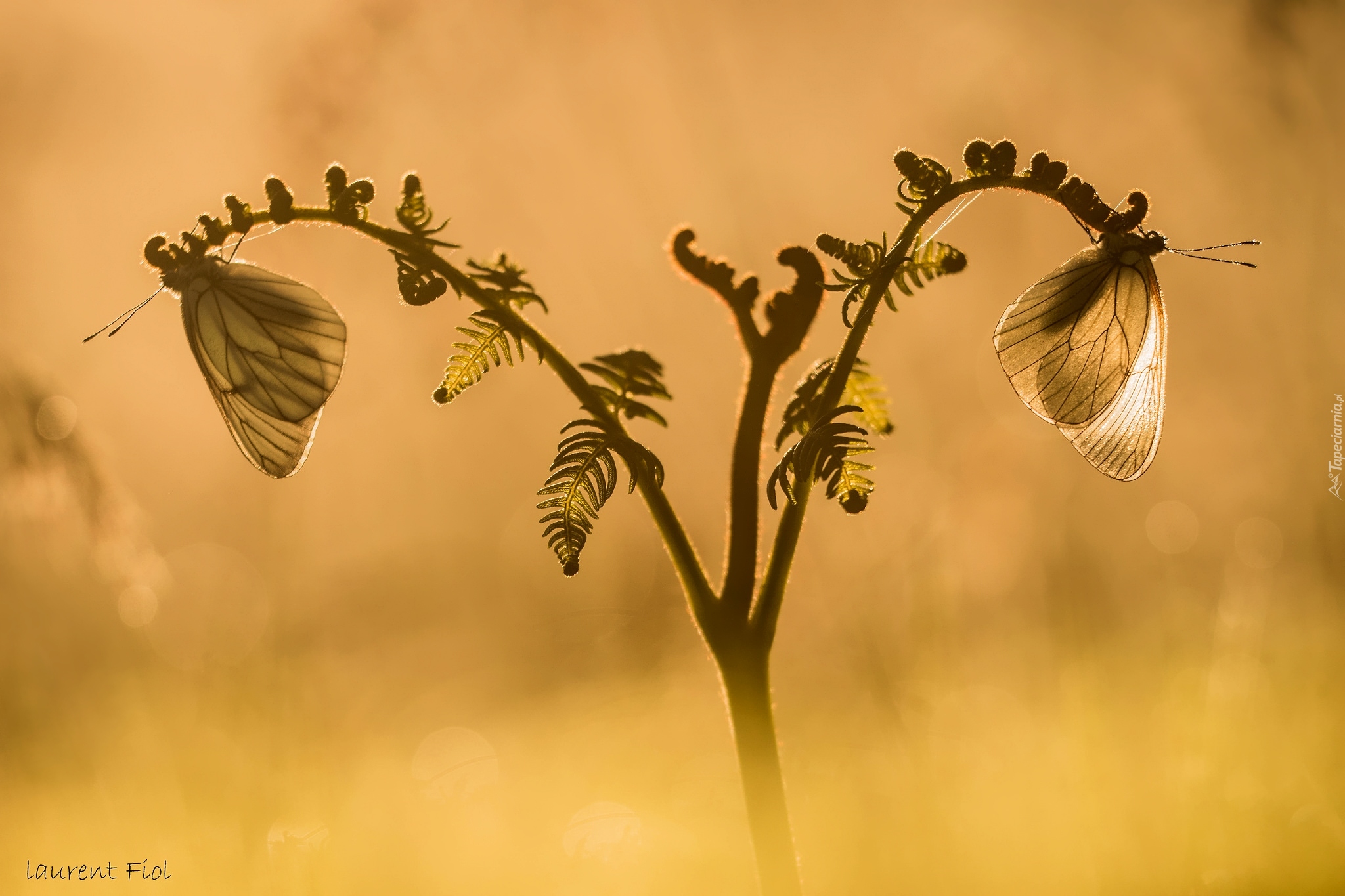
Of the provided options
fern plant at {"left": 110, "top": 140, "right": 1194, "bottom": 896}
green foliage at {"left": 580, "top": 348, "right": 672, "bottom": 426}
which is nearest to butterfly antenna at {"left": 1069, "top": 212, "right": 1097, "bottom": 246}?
fern plant at {"left": 110, "top": 140, "right": 1194, "bottom": 896}

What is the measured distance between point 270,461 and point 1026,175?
1615 millimetres

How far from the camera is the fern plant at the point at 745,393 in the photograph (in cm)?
153

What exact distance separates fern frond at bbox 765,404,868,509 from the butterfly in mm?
416

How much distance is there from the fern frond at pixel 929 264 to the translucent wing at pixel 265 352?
1.10 m

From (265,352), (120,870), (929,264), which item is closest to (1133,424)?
(929,264)

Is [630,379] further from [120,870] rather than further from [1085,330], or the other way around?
[120,870]

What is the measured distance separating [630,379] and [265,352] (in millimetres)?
723

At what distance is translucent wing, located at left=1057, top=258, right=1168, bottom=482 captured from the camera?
1.72m

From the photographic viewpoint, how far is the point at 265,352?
1.59m

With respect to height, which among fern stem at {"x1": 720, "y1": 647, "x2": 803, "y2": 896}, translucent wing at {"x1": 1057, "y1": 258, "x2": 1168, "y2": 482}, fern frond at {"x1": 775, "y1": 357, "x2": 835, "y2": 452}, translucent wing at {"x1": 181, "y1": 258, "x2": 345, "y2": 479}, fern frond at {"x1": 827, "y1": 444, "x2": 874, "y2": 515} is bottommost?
fern stem at {"x1": 720, "y1": 647, "x2": 803, "y2": 896}

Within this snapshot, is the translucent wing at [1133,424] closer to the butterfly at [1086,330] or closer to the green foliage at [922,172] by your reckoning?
the butterfly at [1086,330]

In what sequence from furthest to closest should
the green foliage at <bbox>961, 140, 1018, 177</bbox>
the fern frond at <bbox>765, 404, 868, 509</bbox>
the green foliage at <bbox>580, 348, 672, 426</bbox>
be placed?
the green foliage at <bbox>580, 348, 672, 426</bbox>, the green foliage at <bbox>961, 140, 1018, 177</bbox>, the fern frond at <bbox>765, 404, 868, 509</bbox>

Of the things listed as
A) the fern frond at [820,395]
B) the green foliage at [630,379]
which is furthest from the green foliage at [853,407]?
the green foliage at [630,379]

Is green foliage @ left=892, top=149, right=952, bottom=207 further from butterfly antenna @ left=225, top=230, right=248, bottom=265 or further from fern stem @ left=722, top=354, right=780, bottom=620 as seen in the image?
butterfly antenna @ left=225, top=230, right=248, bottom=265
